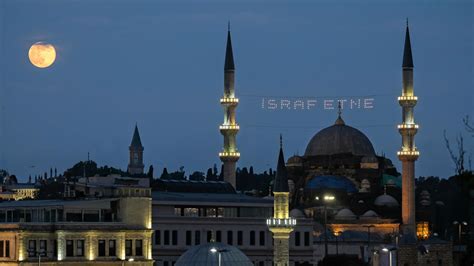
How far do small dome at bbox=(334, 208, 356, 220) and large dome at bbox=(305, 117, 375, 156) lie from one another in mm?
12811

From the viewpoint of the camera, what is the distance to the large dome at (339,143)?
135750 mm

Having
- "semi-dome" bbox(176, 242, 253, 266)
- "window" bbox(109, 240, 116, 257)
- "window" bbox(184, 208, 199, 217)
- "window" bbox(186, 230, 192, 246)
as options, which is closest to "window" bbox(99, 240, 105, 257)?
"window" bbox(109, 240, 116, 257)

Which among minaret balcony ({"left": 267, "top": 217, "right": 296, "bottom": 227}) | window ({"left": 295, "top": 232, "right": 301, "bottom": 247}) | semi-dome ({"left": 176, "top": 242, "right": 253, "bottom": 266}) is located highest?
minaret balcony ({"left": 267, "top": 217, "right": 296, "bottom": 227})

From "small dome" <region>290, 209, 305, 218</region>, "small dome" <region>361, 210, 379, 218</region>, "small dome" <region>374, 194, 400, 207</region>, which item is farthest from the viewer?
"small dome" <region>374, 194, 400, 207</region>

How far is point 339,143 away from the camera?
446 ft

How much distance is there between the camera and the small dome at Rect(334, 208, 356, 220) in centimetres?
12094

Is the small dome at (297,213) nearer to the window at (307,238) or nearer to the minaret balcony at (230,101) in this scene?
the minaret balcony at (230,101)

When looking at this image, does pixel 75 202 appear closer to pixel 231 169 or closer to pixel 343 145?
pixel 231 169

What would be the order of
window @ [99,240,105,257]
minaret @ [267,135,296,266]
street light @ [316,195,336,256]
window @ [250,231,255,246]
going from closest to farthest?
window @ [99,240,105,257] → minaret @ [267,135,296,266] → window @ [250,231,255,246] → street light @ [316,195,336,256]

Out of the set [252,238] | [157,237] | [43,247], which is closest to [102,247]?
[43,247]

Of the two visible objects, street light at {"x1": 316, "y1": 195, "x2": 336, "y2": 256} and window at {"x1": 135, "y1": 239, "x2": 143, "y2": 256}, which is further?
street light at {"x1": 316, "y1": 195, "x2": 336, "y2": 256}

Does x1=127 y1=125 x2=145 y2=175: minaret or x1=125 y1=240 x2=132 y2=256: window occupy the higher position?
x1=127 y1=125 x2=145 y2=175: minaret

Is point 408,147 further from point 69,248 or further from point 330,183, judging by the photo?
point 69,248

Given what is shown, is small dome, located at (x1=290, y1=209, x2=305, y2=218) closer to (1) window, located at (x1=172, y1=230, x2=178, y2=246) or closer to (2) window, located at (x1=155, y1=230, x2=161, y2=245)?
(1) window, located at (x1=172, y1=230, x2=178, y2=246)
